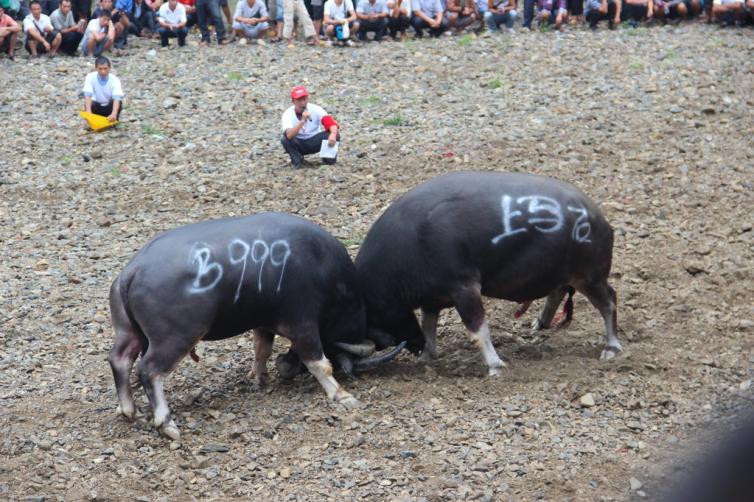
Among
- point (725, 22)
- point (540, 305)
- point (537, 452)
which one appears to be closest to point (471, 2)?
point (725, 22)

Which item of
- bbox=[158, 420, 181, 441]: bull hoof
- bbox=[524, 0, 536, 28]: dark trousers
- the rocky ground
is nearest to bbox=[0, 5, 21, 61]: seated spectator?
the rocky ground

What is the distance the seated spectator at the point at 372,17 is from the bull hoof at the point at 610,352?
13800mm

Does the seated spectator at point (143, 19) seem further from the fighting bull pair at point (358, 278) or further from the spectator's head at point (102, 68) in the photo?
the fighting bull pair at point (358, 278)

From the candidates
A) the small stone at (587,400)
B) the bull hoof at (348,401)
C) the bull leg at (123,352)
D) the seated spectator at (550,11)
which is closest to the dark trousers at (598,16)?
the seated spectator at (550,11)

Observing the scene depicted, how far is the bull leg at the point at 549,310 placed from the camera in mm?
9163

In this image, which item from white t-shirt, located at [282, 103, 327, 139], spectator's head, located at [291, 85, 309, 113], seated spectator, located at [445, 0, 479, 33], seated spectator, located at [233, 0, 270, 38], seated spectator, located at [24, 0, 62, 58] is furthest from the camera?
seated spectator, located at [445, 0, 479, 33]

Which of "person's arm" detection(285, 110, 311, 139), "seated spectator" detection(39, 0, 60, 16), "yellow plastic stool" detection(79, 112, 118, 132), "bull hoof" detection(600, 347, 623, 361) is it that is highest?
"seated spectator" detection(39, 0, 60, 16)

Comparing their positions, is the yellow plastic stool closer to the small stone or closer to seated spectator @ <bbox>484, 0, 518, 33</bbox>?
seated spectator @ <bbox>484, 0, 518, 33</bbox>

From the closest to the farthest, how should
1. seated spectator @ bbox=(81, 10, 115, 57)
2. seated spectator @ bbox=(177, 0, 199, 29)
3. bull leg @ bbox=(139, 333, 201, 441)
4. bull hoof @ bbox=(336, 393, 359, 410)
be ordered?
bull leg @ bbox=(139, 333, 201, 441) → bull hoof @ bbox=(336, 393, 359, 410) → seated spectator @ bbox=(81, 10, 115, 57) → seated spectator @ bbox=(177, 0, 199, 29)

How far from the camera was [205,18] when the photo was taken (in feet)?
71.6

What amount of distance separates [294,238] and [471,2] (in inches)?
604

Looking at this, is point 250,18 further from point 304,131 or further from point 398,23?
point 304,131

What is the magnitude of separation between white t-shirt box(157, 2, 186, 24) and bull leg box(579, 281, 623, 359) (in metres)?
14.4

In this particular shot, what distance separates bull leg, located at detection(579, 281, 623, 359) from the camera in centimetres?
869
